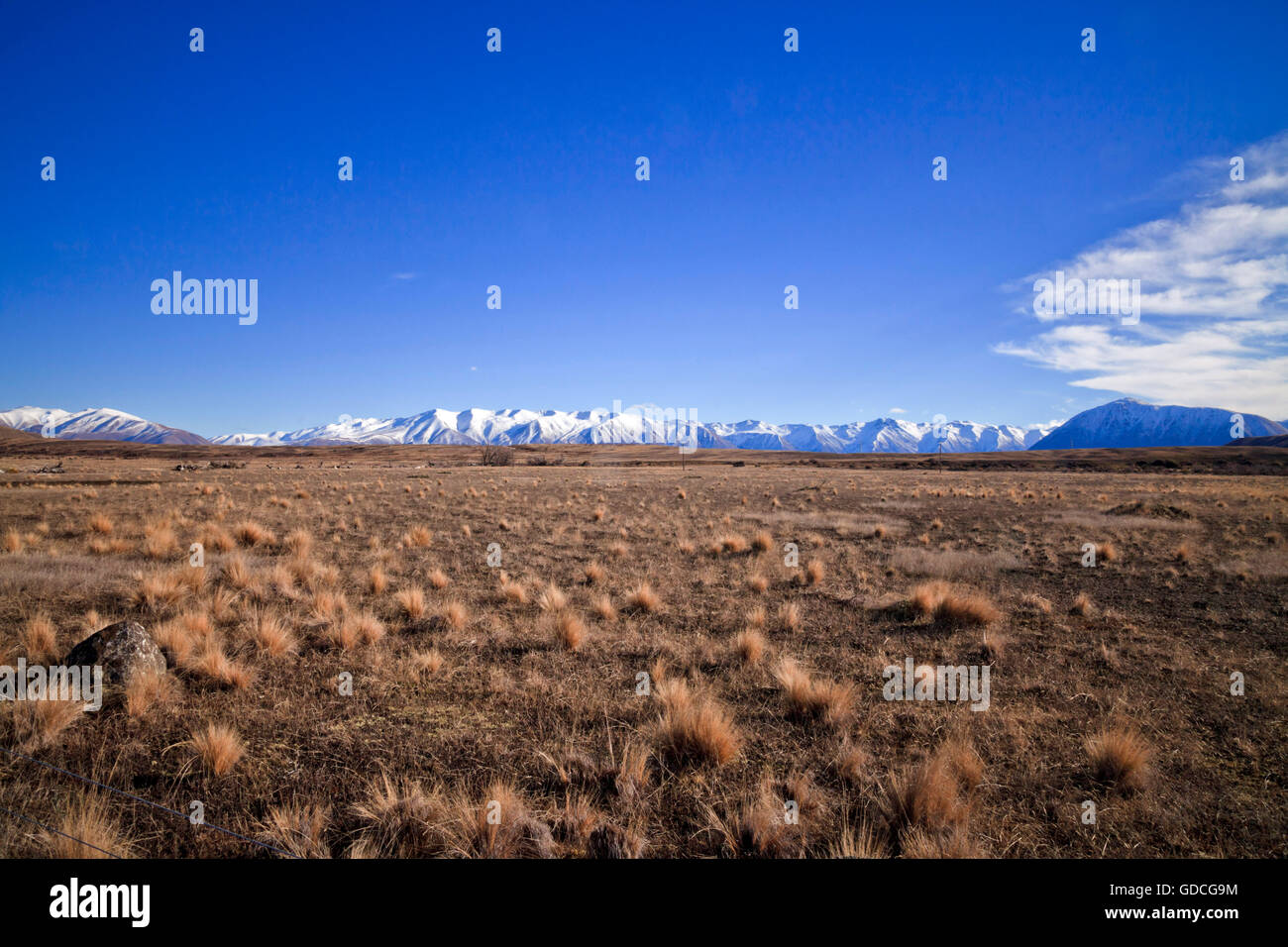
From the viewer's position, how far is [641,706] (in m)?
5.19

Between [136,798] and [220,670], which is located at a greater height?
[220,670]

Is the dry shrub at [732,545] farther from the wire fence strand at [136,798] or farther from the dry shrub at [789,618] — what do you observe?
the wire fence strand at [136,798]

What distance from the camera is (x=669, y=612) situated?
27.8 feet

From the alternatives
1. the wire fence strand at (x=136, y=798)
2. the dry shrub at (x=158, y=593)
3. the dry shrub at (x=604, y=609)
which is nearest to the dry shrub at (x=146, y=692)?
the wire fence strand at (x=136, y=798)

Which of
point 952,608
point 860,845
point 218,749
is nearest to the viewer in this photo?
point 860,845

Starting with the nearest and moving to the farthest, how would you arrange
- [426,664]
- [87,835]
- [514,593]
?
1. [87,835]
2. [426,664]
3. [514,593]

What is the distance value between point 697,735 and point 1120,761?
3327mm

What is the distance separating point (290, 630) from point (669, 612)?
5.41 meters

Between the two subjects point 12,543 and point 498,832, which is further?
point 12,543

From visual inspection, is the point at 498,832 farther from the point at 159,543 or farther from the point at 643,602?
the point at 159,543

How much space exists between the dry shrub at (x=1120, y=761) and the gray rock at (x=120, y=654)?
8747mm

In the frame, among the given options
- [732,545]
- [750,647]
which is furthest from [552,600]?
[732,545]

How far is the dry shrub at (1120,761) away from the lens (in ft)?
12.9
